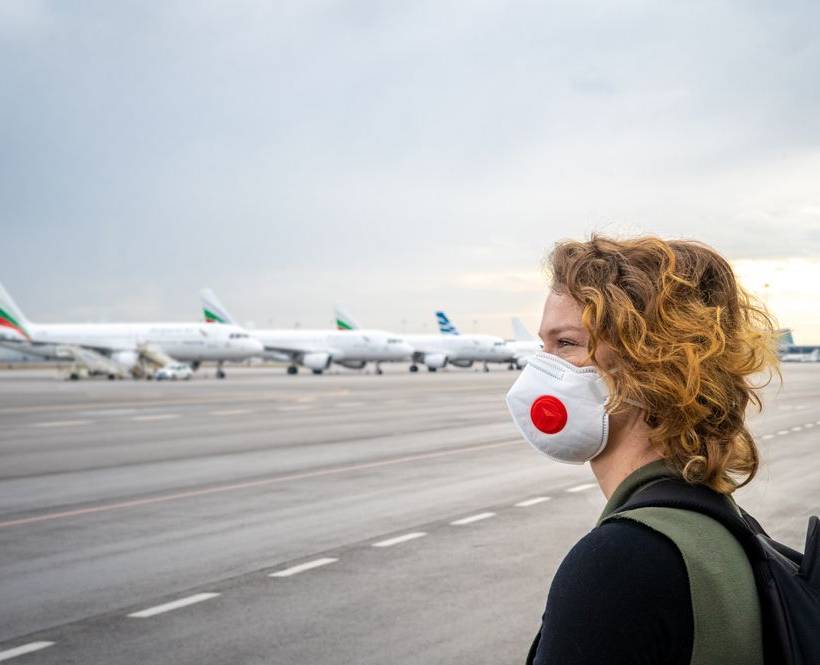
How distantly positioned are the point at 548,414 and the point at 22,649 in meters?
5.19

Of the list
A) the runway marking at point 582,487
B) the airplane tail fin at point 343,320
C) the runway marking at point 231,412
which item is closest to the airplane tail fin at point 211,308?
the airplane tail fin at point 343,320

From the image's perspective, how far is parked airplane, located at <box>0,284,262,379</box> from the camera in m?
67.6

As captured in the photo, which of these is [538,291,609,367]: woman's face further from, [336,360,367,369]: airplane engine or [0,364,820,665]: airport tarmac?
[336,360,367,369]: airplane engine

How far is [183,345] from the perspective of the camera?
68.3 m

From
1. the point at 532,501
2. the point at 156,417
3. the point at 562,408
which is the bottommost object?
the point at 156,417

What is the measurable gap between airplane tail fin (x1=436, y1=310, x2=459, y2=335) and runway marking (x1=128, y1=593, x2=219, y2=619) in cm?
9246

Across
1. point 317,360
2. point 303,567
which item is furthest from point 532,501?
point 317,360

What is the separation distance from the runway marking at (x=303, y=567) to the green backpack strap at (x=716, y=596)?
22.4 ft

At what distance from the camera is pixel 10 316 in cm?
7169

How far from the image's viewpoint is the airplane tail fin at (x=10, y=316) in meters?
71.4

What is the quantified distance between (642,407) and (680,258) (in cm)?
30

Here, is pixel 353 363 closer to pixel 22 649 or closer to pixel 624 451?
pixel 22 649

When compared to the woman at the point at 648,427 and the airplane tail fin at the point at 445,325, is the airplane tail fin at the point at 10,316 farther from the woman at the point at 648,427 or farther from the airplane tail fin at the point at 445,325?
the woman at the point at 648,427

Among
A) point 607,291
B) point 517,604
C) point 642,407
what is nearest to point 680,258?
point 607,291
